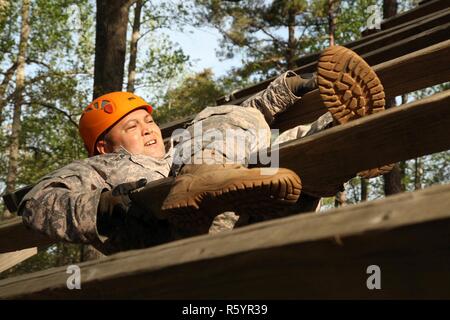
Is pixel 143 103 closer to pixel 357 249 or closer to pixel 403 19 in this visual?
pixel 403 19

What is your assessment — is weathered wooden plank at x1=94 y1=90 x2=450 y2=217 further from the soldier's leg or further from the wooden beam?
the soldier's leg

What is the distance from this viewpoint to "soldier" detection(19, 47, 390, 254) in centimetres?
235

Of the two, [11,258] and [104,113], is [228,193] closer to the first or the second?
[104,113]

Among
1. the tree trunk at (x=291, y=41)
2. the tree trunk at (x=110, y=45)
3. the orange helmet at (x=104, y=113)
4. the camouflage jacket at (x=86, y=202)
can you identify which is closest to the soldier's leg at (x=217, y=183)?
the camouflage jacket at (x=86, y=202)

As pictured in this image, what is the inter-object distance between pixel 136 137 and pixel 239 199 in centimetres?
174

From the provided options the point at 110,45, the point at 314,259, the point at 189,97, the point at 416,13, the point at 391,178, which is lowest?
the point at 314,259

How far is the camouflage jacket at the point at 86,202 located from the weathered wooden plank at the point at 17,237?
2.58 feet

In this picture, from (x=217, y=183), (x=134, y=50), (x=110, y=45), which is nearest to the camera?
(x=217, y=183)

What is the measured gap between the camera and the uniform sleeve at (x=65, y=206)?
9.53ft

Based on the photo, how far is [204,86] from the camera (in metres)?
26.9

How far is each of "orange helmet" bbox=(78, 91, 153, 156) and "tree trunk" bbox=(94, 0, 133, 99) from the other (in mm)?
3400


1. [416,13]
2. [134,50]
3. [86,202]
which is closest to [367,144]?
[86,202]

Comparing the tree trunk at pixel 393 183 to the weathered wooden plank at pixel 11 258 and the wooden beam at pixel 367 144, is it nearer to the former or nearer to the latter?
the weathered wooden plank at pixel 11 258

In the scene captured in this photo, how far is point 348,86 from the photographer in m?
3.02
